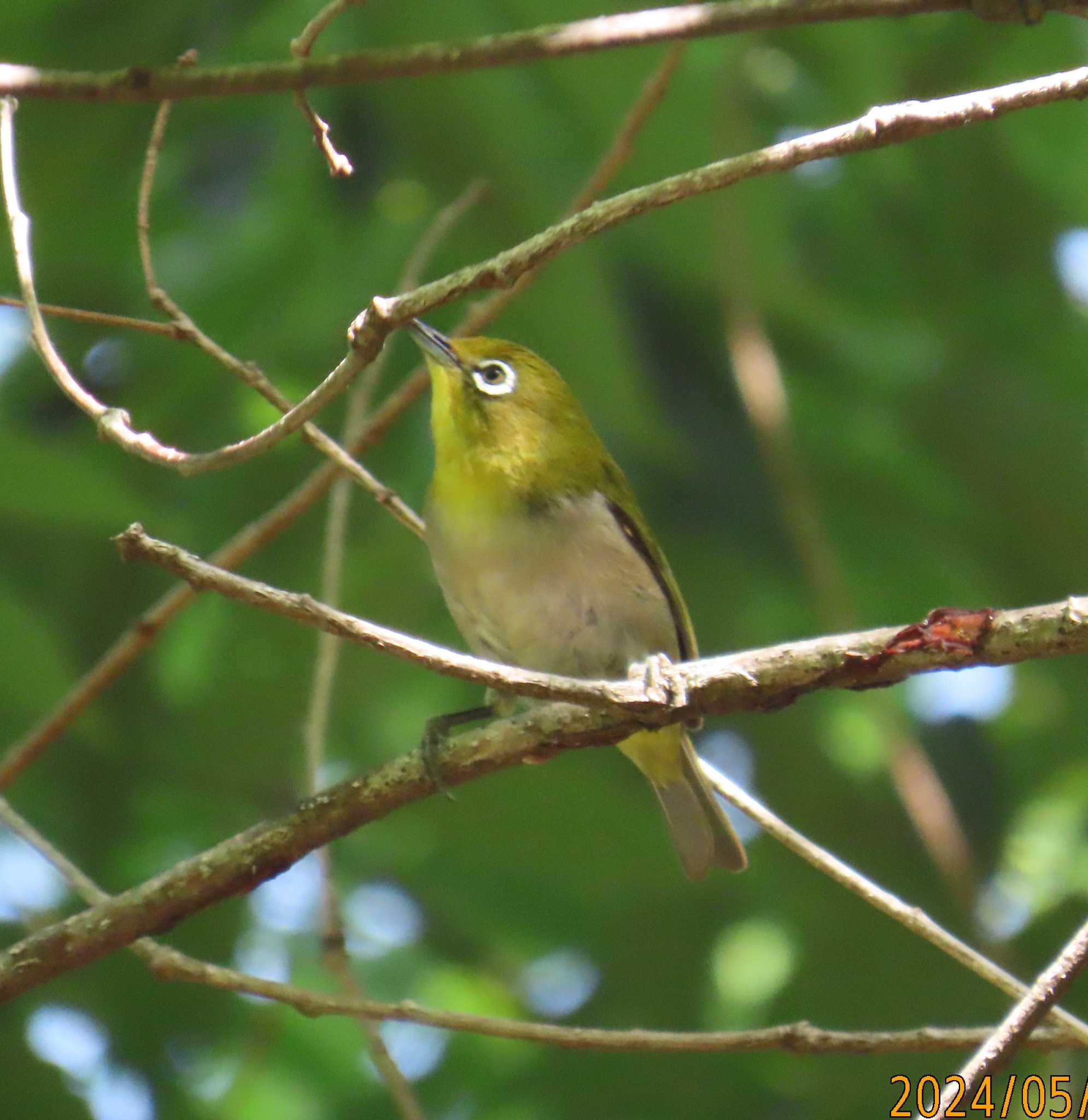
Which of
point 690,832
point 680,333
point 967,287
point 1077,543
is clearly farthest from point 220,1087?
point 967,287

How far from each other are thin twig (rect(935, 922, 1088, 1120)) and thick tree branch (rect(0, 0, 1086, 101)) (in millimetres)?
1231

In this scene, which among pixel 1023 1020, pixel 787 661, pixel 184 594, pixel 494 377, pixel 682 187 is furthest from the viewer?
pixel 494 377

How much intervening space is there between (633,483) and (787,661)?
2.87 m

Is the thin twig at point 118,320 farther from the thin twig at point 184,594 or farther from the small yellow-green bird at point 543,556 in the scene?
the small yellow-green bird at point 543,556

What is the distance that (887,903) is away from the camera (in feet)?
9.33

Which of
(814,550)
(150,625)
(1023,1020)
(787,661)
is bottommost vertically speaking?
(1023,1020)

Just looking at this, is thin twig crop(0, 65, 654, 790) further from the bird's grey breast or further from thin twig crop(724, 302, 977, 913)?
thin twig crop(724, 302, 977, 913)

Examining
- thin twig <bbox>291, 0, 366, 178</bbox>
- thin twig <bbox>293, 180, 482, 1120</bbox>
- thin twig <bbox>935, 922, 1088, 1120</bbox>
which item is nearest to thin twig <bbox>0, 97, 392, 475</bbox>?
thin twig <bbox>291, 0, 366, 178</bbox>

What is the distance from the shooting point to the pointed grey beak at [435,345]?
444 cm

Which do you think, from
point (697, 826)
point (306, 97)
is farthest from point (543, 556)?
point (306, 97)

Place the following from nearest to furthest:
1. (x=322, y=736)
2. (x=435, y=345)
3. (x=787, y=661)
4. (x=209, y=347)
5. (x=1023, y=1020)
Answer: (x=1023, y=1020) < (x=787, y=661) < (x=209, y=347) < (x=322, y=736) < (x=435, y=345)

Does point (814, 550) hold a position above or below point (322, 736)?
above

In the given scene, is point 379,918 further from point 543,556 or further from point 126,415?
point 126,415

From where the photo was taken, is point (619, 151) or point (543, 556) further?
point (543, 556)
